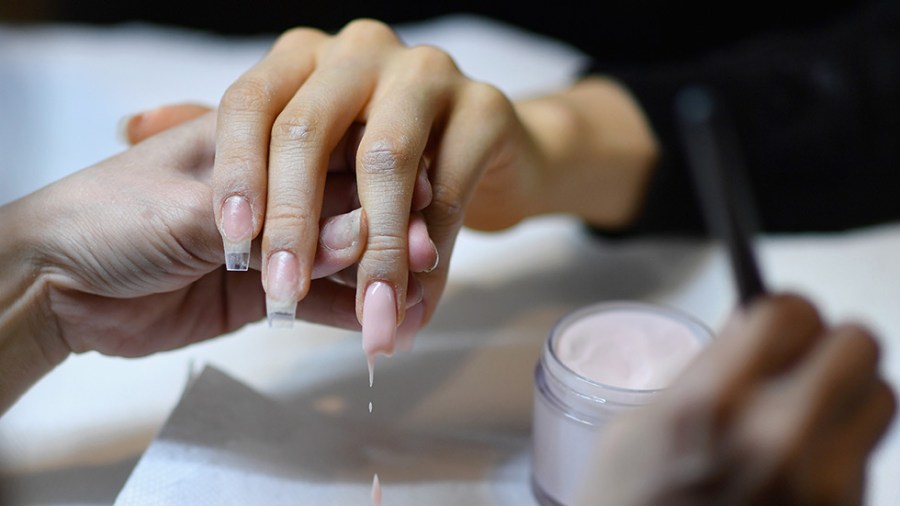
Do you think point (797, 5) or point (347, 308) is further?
point (797, 5)

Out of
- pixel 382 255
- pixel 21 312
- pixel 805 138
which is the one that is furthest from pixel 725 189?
pixel 805 138

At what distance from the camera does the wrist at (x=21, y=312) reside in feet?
1.74

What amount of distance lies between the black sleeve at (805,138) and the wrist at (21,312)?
21.7 inches

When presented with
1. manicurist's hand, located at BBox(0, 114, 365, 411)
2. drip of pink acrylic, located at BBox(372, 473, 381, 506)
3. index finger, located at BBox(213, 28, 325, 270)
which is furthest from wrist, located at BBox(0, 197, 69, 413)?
drip of pink acrylic, located at BBox(372, 473, 381, 506)

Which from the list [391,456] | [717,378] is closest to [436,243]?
[391,456]

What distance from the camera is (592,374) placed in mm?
540

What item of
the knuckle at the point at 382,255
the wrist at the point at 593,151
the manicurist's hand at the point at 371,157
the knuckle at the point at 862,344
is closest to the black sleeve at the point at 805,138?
the wrist at the point at 593,151

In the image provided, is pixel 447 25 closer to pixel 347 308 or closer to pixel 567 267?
pixel 567 267

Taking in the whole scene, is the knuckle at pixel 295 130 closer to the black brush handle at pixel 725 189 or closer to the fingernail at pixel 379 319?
the fingernail at pixel 379 319

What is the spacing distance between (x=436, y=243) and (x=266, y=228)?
114 mm

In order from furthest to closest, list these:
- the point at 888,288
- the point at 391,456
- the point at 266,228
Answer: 1. the point at 888,288
2. the point at 391,456
3. the point at 266,228

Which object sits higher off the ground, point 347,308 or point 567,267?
point 347,308

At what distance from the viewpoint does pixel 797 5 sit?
4.30 feet

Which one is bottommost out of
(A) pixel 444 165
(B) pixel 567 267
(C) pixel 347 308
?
(B) pixel 567 267
